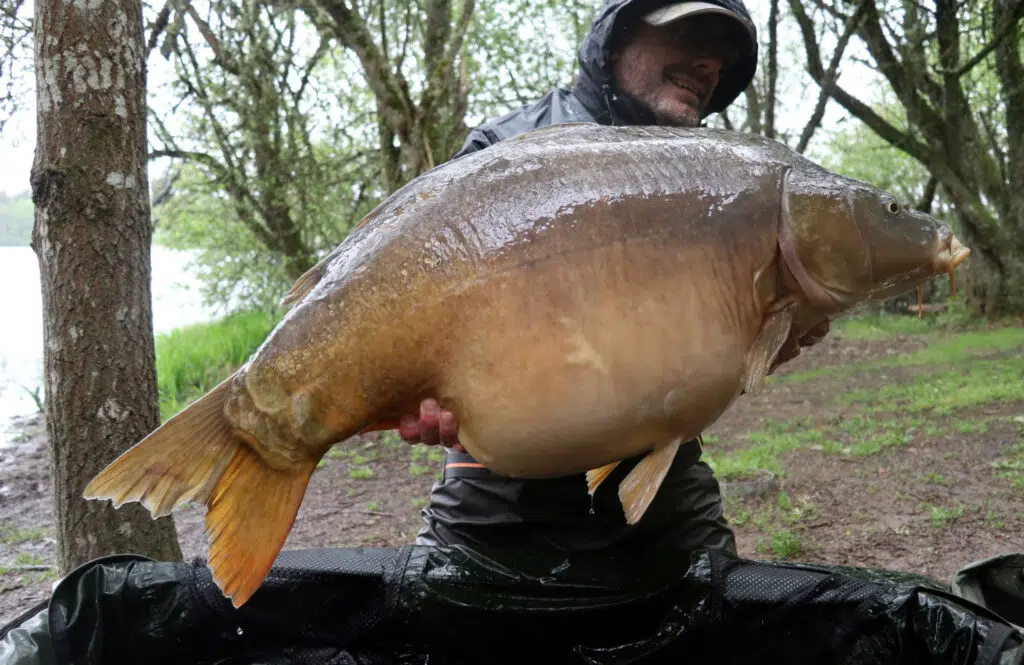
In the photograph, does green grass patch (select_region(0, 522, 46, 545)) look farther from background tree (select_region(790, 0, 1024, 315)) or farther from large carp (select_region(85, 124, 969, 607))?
background tree (select_region(790, 0, 1024, 315))

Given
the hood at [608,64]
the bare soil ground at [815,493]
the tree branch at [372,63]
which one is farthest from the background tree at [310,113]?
the hood at [608,64]

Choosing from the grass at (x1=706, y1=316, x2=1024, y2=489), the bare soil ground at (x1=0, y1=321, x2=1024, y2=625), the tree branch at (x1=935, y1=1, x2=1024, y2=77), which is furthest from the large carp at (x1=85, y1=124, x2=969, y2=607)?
the tree branch at (x1=935, y1=1, x2=1024, y2=77)

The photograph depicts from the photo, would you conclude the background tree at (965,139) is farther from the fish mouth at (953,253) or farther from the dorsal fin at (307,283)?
the dorsal fin at (307,283)

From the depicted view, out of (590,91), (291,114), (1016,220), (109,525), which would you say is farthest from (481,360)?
(1016,220)

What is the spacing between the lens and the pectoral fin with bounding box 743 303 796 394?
1.10m

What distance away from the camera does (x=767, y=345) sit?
1.12m

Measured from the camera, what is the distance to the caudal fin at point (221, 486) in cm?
104

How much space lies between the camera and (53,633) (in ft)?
4.50

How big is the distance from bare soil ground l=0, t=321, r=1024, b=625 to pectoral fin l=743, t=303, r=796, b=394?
4.96 ft

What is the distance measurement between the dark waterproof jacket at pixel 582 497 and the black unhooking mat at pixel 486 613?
5 cm

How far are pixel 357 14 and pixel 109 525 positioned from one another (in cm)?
320

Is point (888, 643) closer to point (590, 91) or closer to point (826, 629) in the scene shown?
point (826, 629)

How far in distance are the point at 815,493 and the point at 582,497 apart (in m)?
1.77

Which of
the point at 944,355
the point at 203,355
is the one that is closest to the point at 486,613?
the point at 203,355
